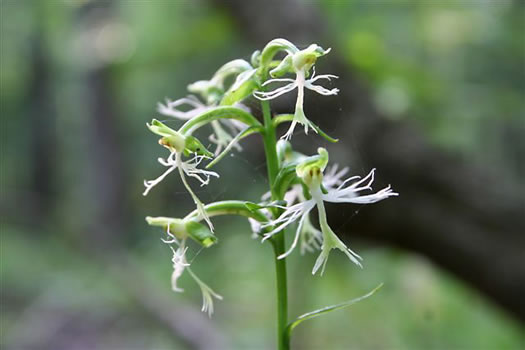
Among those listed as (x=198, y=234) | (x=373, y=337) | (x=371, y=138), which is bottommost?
(x=373, y=337)

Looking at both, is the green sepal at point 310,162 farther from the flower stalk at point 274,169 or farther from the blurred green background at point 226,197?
the blurred green background at point 226,197

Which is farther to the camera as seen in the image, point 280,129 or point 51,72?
point 51,72

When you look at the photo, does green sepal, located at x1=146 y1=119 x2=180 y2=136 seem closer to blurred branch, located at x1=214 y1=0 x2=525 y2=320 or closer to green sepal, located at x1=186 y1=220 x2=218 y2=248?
green sepal, located at x1=186 y1=220 x2=218 y2=248

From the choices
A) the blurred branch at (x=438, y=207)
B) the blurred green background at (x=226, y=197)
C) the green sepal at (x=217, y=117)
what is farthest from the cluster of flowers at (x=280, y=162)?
the blurred branch at (x=438, y=207)

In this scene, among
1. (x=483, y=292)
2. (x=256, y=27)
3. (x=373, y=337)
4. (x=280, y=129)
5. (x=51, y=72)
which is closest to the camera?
(x=280, y=129)

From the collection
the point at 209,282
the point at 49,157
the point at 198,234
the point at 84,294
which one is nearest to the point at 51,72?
the point at 49,157


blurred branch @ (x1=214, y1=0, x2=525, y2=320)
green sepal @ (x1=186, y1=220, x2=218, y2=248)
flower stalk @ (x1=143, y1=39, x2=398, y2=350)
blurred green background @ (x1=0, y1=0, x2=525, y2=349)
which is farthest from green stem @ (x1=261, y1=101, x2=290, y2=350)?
blurred branch @ (x1=214, y1=0, x2=525, y2=320)

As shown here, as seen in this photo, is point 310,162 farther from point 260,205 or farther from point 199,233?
point 199,233

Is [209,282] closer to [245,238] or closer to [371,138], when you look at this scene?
[245,238]
